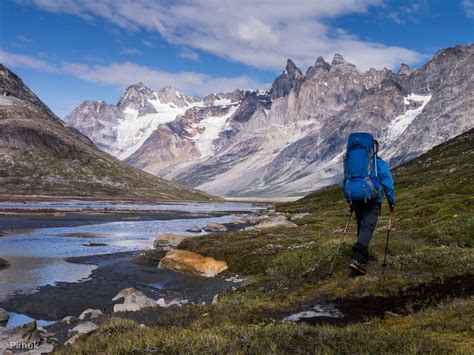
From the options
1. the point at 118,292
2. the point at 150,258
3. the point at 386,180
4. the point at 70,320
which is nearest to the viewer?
the point at 386,180

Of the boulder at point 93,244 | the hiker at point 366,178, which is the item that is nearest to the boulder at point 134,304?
the hiker at point 366,178

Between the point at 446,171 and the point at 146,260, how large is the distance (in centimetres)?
7333

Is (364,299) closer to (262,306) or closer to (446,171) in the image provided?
(262,306)

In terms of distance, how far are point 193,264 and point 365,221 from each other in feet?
66.2

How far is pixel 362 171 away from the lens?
15.5 m

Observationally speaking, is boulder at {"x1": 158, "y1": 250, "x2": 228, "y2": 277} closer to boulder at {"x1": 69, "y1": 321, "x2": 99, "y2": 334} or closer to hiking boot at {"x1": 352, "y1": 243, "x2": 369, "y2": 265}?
boulder at {"x1": 69, "y1": 321, "x2": 99, "y2": 334}

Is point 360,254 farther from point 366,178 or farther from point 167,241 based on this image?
point 167,241

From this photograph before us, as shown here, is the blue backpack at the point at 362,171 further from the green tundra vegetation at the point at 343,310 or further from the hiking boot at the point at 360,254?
the green tundra vegetation at the point at 343,310

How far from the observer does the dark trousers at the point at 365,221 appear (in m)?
16.0

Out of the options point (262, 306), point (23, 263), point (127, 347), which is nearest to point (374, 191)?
point (262, 306)

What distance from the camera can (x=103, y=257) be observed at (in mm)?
45438

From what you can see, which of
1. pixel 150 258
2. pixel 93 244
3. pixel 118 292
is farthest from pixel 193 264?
pixel 93 244

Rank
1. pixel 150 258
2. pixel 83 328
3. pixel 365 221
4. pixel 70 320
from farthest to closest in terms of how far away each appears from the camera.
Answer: pixel 150 258 → pixel 70 320 → pixel 83 328 → pixel 365 221

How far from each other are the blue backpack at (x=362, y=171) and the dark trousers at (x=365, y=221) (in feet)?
1.80
